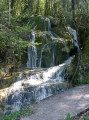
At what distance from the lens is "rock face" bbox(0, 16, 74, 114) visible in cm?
615

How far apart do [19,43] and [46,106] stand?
3210mm

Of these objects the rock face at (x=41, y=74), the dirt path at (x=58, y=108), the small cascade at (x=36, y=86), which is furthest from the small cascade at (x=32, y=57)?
the dirt path at (x=58, y=108)

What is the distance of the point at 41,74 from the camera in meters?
8.16

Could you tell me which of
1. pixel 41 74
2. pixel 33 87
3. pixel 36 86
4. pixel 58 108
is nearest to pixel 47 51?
pixel 41 74

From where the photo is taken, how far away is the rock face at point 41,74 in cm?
615

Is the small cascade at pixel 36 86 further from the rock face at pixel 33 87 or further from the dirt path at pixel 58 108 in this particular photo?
the dirt path at pixel 58 108

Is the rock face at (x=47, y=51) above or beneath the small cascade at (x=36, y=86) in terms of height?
above

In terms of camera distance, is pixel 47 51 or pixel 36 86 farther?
pixel 47 51

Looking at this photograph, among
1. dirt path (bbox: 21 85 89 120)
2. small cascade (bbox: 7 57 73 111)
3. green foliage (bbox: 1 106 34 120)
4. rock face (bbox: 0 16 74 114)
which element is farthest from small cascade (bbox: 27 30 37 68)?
green foliage (bbox: 1 106 34 120)

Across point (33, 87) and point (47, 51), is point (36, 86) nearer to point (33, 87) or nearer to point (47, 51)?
point (33, 87)

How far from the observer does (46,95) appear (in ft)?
22.0

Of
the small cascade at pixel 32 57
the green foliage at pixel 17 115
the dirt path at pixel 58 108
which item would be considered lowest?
the green foliage at pixel 17 115

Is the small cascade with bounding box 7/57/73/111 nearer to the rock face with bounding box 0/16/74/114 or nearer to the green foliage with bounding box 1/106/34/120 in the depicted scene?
the rock face with bounding box 0/16/74/114

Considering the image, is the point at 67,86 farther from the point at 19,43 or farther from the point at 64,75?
the point at 19,43
